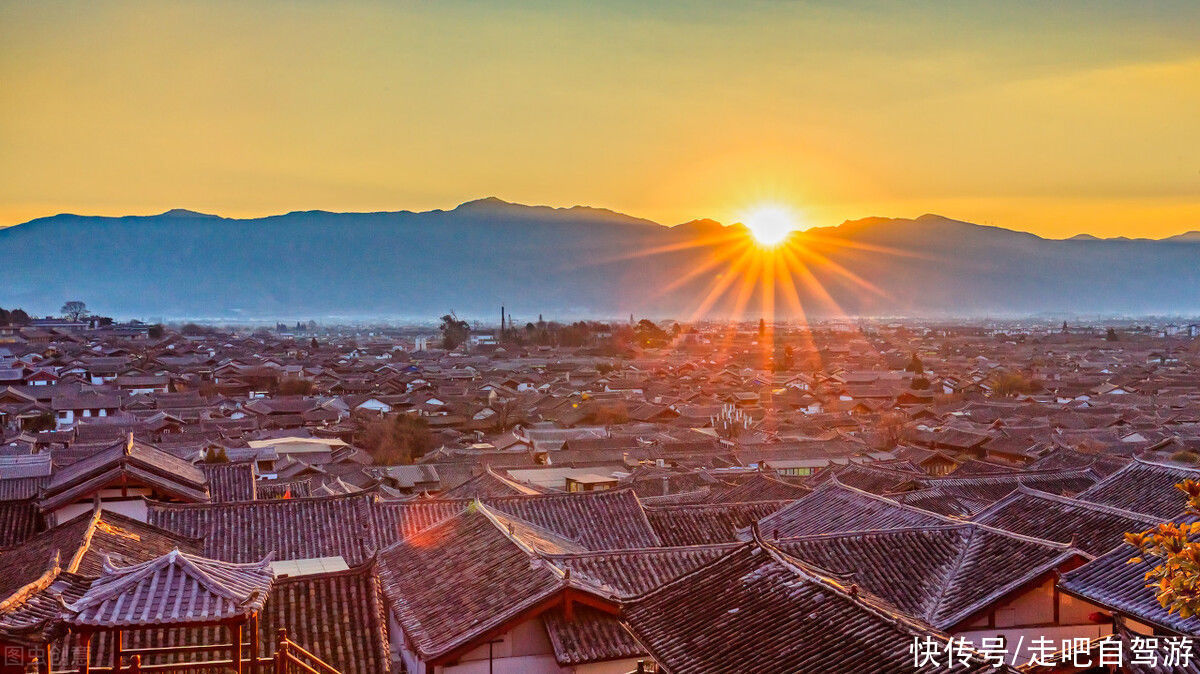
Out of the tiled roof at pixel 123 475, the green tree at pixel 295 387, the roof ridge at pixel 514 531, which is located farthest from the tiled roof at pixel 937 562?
the green tree at pixel 295 387

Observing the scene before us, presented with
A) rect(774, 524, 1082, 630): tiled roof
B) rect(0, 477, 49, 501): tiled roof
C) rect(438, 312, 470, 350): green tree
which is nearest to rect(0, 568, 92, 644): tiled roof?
rect(774, 524, 1082, 630): tiled roof

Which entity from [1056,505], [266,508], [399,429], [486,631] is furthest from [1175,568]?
[399,429]

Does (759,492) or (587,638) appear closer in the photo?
(587,638)

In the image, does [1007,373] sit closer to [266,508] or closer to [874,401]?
[874,401]

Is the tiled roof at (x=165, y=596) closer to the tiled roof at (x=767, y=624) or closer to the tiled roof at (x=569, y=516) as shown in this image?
the tiled roof at (x=767, y=624)

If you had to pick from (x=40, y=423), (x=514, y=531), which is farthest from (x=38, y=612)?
(x=40, y=423)

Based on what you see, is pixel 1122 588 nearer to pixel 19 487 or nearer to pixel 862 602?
pixel 862 602
